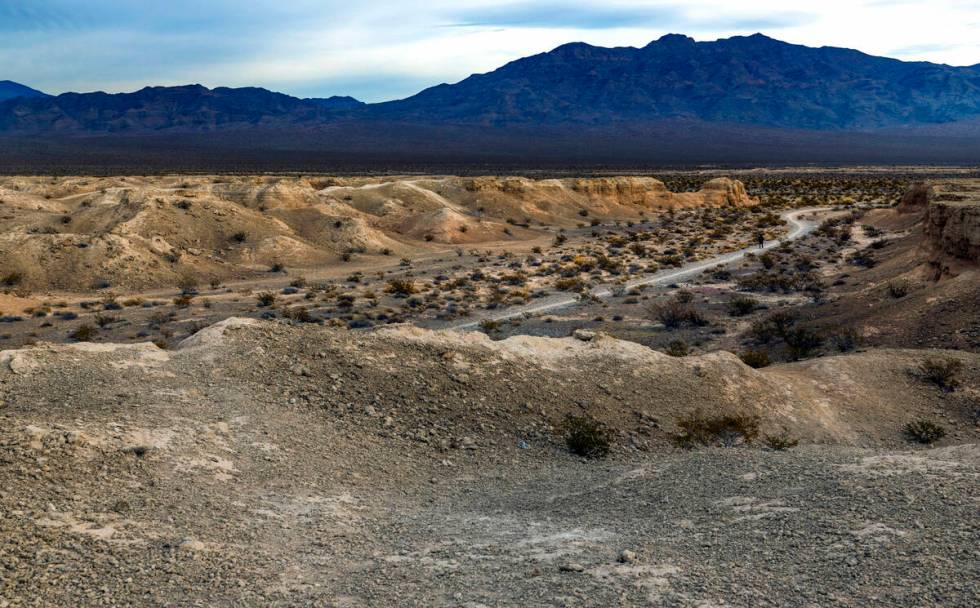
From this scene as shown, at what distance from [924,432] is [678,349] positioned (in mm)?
7006

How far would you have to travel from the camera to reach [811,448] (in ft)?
37.0

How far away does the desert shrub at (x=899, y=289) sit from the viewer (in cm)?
2268

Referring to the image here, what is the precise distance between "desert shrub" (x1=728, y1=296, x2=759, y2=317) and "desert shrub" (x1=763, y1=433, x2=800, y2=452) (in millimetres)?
13340

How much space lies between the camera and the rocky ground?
6.28 metres

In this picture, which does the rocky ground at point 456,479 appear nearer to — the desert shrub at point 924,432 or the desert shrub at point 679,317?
the desert shrub at point 924,432

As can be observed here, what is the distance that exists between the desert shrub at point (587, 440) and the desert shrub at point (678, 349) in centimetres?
752

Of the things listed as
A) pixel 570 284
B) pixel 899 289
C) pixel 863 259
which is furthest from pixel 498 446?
pixel 863 259

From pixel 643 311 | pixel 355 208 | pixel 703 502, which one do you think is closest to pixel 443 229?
pixel 355 208

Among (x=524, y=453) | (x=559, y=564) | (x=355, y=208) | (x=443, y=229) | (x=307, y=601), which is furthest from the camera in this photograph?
(x=355, y=208)

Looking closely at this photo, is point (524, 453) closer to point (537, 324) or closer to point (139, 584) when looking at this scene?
point (139, 584)

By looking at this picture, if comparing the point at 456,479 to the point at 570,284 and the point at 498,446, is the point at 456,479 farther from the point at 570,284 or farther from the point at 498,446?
the point at 570,284

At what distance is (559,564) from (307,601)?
2289 mm

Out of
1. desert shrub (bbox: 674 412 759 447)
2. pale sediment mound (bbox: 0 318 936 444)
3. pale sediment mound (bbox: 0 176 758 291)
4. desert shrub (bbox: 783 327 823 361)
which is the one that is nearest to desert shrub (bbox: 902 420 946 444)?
pale sediment mound (bbox: 0 318 936 444)

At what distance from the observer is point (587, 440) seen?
11.3 m
